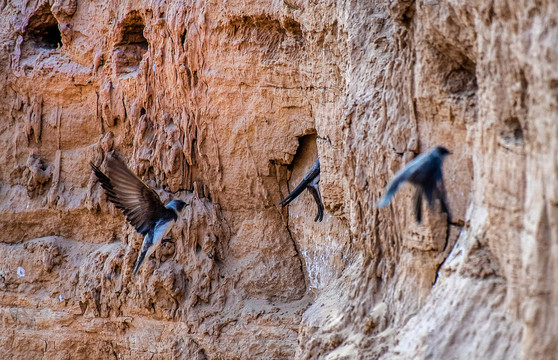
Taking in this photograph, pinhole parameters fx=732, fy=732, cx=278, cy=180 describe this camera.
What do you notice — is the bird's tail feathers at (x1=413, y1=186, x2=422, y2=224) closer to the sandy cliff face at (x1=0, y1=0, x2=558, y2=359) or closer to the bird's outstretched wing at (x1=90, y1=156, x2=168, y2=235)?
the sandy cliff face at (x1=0, y1=0, x2=558, y2=359)

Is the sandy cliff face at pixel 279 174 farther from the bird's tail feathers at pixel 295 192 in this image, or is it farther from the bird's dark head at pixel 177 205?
the bird's dark head at pixel 177 205

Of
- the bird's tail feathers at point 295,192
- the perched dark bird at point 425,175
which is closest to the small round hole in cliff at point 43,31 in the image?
the bird's tail feathers at point 295,192

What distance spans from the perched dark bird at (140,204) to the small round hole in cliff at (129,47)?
1.46 m

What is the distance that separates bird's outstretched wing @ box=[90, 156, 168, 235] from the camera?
5.80 metres

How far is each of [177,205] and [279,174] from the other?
0.97 metres

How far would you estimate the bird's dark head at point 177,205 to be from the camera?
6446 mm

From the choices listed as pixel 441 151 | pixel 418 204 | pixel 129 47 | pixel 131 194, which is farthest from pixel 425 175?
pixel 129 47

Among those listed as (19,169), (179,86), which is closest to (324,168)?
(179,86)

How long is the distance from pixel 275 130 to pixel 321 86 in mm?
897

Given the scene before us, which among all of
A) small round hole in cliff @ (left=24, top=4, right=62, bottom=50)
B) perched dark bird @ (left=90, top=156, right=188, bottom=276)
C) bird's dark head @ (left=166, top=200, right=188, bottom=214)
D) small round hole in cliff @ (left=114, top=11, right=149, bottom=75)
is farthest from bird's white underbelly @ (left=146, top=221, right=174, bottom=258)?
small round hole in cliff @ (left=24, top=4, right=62, bottom=50)

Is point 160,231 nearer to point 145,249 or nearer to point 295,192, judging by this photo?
point 145,249

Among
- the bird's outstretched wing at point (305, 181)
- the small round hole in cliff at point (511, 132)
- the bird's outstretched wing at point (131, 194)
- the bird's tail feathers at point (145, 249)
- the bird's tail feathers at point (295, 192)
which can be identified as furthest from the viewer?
the bird's tail feathers at point (145, 249)

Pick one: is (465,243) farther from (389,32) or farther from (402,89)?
(389,32)

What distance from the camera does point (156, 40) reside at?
687 centimetres
